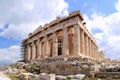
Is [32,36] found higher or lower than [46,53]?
higher

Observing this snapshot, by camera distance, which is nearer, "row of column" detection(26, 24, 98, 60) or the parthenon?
"row of column" detection(26, 24, 98, 60)

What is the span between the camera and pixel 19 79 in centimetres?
1819

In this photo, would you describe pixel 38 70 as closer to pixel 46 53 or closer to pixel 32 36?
pixel 46 53

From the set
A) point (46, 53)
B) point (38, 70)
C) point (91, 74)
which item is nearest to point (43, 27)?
point (46, 53)

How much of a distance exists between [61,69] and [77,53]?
16514 mm

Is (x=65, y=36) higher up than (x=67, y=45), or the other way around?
(x=65, y=36)

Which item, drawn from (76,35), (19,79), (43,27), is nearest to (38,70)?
(19,79)

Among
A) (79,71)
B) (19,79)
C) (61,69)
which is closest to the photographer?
(19,79)

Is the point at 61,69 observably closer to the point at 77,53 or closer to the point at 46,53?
the point at 77,53

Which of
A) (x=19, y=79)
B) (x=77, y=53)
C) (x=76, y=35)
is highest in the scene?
(x=76, y=35)

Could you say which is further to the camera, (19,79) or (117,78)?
(19,79)

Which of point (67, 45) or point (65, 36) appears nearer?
point (67, 45)

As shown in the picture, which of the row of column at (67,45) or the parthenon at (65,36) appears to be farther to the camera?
the parthenon at (65,36)

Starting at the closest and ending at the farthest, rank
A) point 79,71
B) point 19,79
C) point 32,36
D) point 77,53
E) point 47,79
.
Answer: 1. point 47,79
2. point 19,79
3. point 79,71
4. point 77,53
5. point 32,36
